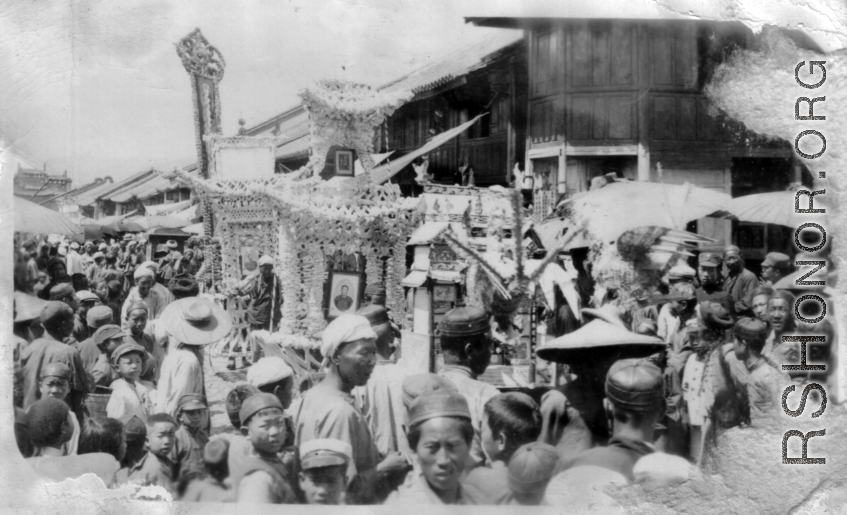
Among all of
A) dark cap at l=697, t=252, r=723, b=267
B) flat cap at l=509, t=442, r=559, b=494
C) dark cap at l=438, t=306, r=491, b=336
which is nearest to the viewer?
flat cap at l=509, t=442, r=559, b=494

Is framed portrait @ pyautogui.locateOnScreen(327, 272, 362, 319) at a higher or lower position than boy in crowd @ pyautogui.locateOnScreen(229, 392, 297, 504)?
higher

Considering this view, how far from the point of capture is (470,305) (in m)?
5.14

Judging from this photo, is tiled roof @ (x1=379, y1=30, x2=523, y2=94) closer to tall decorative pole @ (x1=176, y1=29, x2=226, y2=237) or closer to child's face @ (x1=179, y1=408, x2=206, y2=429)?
tall decorative pole @ (x1=176, y1=29, x2=226, y2=237)

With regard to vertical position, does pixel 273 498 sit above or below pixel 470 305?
below

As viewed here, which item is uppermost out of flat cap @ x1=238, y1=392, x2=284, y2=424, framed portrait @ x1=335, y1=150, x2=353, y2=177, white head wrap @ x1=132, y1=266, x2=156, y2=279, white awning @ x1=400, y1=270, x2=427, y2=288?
framed portrait @ x1=335, y1=150, x2=353, y2=177

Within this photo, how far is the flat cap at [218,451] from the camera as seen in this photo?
472cm

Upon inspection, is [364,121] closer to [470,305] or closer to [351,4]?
[351,4]

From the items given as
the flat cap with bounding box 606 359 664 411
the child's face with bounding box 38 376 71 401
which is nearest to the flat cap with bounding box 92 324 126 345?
the child's face with bounding box 38 376 71 401

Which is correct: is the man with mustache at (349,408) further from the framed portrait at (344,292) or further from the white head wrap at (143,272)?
the white head wrap at (143,272)

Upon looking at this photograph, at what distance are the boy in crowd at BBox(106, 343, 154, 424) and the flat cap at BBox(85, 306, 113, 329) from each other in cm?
32

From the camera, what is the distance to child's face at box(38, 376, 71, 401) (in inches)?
197

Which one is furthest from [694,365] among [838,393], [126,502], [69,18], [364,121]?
[69,18]

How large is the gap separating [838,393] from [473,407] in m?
2.53

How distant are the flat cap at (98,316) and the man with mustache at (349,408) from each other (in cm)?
174
